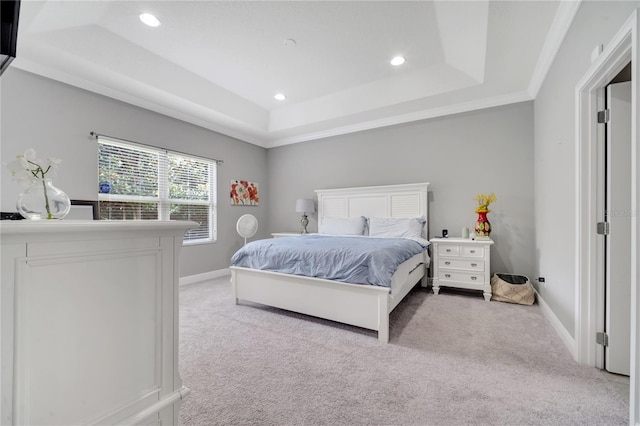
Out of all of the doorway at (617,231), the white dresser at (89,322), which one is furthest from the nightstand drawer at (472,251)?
the white dresser at (89,322)

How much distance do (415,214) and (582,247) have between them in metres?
2.24

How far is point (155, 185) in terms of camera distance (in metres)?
3.82

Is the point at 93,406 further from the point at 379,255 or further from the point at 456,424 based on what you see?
the point at 379,255

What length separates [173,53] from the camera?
3.04 meters

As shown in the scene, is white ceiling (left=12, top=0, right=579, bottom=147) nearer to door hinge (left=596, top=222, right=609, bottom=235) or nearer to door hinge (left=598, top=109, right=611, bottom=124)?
door hinge (left=598, top=109, right=611, bottom=124)

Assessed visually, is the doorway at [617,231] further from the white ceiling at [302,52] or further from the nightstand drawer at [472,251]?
the nightstand drawer at [472,251]

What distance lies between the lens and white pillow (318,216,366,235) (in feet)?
14.0

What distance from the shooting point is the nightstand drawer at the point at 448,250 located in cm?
347

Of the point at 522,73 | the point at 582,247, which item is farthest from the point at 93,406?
the point at 522,73

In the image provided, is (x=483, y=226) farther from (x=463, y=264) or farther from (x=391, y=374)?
(x=391, y=374)

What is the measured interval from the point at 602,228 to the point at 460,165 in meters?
2.25

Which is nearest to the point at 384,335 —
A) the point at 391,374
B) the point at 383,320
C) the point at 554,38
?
the point at 383,320

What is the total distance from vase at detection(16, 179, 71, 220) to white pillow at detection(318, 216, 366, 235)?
3628 mm

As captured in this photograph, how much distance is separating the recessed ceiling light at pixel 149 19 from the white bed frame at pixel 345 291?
2568 mm
